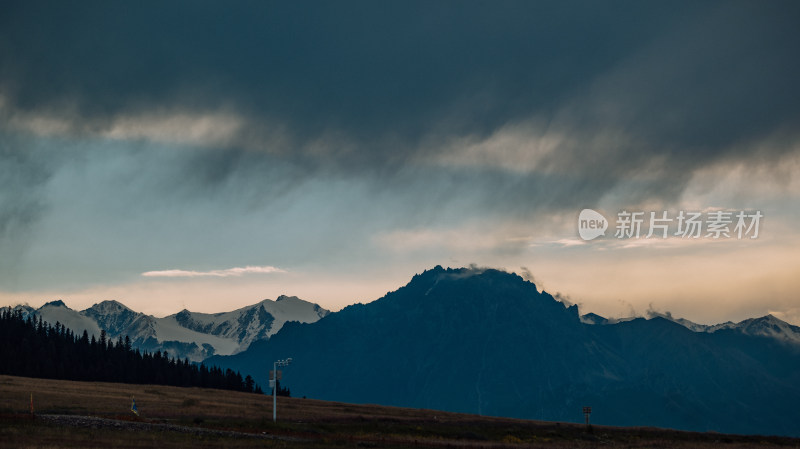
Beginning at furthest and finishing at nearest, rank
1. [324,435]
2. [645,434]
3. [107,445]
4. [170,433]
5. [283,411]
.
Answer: [283,411], [645,434], [324,435], [170,433], [107,445]

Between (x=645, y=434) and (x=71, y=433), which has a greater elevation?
(x=71, y=433)

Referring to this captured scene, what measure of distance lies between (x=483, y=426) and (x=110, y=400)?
48.3m

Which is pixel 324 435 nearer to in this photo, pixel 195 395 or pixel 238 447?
pixel 238 447

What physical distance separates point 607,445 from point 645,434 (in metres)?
27.0

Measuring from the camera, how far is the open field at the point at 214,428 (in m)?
57.6

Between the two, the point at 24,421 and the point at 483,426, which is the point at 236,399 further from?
the point at 24,421

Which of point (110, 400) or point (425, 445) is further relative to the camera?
point (110, 400)

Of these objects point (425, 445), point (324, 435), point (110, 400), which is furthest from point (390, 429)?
point (110, 400)

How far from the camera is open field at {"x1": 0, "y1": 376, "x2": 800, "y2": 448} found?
57.6 m

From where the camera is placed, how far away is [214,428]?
70438mm

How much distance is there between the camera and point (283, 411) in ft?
358

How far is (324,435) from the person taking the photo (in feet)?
235

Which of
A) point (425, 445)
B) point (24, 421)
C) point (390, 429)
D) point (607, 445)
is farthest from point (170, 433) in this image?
point (607, 445)

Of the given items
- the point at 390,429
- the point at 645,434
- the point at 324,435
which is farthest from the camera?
the point at 645,434
